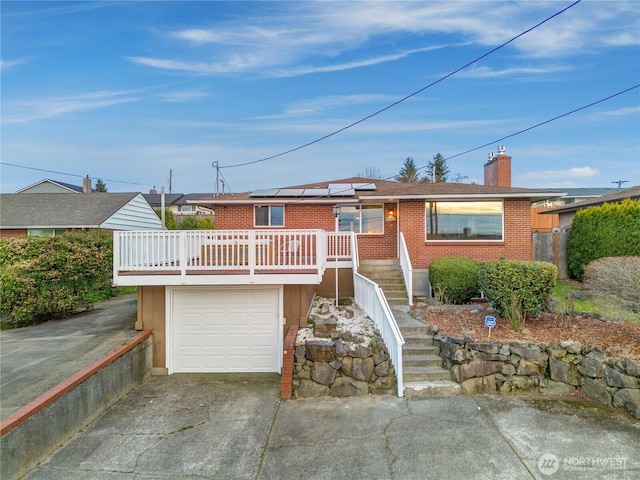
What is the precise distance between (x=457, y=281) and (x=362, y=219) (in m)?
4.78

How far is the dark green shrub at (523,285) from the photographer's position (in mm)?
6270

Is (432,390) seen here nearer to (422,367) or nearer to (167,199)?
(422,367)

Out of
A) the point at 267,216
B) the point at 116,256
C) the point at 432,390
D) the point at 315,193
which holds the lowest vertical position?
the point at 432,390

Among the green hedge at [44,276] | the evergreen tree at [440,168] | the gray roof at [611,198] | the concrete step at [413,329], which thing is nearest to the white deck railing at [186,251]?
the concrete step at [413,329]

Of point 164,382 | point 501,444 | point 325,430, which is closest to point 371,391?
point 325,430

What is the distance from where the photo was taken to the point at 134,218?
1766 centimetres

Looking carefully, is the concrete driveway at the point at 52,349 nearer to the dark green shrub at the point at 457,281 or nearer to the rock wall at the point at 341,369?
the rock wall at the point at 341,369

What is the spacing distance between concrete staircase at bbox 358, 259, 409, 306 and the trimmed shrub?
410cm

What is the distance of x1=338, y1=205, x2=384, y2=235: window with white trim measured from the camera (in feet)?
39.6

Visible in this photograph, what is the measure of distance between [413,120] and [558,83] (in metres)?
6.25

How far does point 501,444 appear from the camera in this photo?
13.7 ft

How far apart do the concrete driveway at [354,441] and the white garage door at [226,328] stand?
170 centimetres

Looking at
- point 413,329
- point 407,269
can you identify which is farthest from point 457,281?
point 413,329

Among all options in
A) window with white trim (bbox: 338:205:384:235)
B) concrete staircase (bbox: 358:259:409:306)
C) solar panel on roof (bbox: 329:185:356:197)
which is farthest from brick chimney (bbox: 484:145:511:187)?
concrete staircase (bbox: 358:259:409:306)
